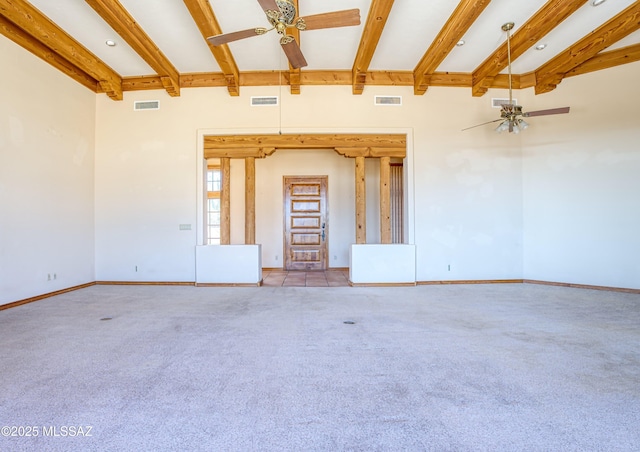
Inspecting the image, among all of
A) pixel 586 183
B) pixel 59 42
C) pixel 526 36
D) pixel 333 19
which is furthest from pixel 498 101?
pixel 59 42

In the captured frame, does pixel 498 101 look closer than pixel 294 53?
No

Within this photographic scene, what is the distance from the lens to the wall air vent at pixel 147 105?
19.0 feet

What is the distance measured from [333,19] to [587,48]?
4.46 m

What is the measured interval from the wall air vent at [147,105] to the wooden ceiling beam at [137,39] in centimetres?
35

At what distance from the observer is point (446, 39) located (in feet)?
14.5

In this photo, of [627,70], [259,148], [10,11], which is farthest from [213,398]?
A: [627,70]

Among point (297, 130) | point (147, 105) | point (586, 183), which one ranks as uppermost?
point (147, 105)

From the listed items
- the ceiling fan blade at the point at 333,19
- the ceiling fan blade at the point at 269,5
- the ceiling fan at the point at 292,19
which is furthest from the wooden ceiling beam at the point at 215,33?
the ceiling fan blade at the point at 333,19

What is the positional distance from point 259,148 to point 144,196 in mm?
2394

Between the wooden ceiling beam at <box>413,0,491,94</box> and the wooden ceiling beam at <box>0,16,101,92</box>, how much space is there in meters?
6.03

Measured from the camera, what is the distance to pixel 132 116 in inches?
228

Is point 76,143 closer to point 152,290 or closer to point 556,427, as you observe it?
point 152,290

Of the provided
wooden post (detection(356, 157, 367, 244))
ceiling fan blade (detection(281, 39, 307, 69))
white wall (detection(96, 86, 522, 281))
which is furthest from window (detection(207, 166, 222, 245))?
ceiling fan blade (detection(281, 39, 307, 69))

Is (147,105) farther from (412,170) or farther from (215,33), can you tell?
(412,170)
